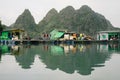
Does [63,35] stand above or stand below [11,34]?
below

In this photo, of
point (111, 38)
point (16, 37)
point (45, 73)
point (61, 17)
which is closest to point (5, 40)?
point (16, 37)

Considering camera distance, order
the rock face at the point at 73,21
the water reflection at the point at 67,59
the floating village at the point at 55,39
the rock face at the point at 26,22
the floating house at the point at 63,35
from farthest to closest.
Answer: the rock face at the point at 73,21 → the rock face at the point at 26,22 → the floating house at the point at 63,35 → the floating village at the point at 55,39 → the water reflection at the point at 67,59

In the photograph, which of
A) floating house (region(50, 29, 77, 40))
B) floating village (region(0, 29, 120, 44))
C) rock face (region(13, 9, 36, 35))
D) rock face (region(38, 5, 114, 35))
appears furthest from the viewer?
rock face (region(38, 5, 114, 35))

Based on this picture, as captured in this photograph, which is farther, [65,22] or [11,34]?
[65,22]

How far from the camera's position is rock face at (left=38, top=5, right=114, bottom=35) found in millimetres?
86750

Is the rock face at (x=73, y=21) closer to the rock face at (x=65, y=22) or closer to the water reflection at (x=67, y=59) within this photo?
the rock face at (x=65, y=22)

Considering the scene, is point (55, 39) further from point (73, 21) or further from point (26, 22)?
point (73, 21)

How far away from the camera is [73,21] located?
91.0 meters

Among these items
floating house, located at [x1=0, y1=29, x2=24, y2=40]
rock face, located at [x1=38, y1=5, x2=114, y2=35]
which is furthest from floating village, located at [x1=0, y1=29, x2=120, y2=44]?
rock face, located at [x1=38, y1=5, x2=114, y2=35]

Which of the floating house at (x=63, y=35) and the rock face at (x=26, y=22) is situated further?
the rock face at (x=26, y=22)

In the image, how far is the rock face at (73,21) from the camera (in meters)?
86.8

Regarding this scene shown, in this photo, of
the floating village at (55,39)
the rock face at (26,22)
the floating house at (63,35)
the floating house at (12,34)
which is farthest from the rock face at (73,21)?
the floating house at (12,34)

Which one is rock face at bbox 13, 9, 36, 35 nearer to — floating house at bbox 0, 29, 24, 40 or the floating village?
the floating village

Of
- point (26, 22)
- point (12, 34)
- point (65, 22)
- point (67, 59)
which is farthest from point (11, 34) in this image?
point (65, 22)
